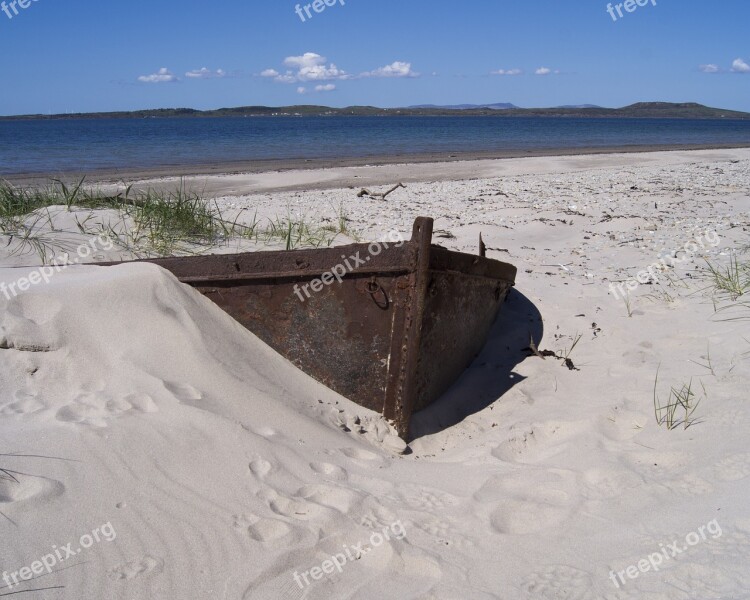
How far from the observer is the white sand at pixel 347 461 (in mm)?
2064

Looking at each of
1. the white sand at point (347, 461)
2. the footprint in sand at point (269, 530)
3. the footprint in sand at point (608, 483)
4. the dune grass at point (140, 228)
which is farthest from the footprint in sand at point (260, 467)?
the dune grass at point (140, 228)

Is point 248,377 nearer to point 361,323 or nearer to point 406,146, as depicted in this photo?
point 361,323

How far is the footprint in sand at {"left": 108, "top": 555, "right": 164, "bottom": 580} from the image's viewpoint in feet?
6.40

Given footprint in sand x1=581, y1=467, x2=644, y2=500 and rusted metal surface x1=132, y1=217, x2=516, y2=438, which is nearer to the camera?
footprint in sand x1=581, y1=467, x2=644, y2=500

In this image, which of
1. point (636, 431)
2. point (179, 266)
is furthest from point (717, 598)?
point (179, 266)

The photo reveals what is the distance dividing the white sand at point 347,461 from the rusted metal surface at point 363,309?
118 millimetres

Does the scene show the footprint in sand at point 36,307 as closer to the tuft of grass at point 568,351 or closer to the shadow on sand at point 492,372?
the shadow on sand at point 492,372

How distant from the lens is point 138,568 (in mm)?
1990

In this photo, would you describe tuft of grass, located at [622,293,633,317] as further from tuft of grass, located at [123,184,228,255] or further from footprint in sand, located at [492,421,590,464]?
tuft of grass, located at [123,184,228,255]

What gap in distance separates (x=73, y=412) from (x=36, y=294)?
3.11 ft

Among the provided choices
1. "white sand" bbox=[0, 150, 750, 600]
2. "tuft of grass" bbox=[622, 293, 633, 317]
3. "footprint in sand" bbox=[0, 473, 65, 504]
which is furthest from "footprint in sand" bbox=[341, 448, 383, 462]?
"tuft of grass" bbox=[622, 293, 633, 317]

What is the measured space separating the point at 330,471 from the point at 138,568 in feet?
3.07

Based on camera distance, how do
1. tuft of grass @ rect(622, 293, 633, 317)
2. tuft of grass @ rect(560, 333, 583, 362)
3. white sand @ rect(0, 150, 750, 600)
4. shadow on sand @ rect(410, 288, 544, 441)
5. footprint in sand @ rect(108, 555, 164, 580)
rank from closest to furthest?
footprint in sand @ rect(108, 555, 164, 580)
white sand @ rect(0, 150, 750, 600)
shadow on sand @ rect(410, 288, 544, 441)
tuft of grass @ rect(560, 333, 583, 362)
tuft of grass @ rect(622, 293, 633, 317)

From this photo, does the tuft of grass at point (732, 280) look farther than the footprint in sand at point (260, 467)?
Yes
